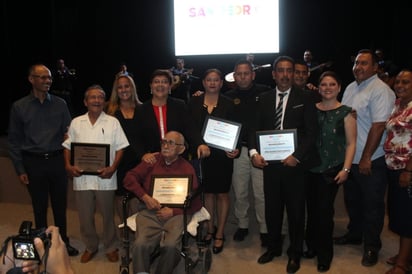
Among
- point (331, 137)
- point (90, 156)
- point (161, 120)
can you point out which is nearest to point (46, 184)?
point (90, 156)

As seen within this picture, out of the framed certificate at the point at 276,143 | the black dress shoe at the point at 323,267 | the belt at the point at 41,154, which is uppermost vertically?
the framed certificate at the point at 276,143

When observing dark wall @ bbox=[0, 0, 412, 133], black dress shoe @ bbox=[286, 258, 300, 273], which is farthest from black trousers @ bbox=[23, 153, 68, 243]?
dark wall @ bbox=[0, 0, 412, 133]

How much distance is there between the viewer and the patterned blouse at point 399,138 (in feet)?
10.4

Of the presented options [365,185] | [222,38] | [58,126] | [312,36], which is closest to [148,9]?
[222,38]

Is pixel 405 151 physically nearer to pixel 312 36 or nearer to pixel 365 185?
pixel 365 185

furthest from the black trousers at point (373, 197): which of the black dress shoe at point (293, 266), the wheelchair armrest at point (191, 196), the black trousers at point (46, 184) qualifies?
the black trousers at point (46, 184)

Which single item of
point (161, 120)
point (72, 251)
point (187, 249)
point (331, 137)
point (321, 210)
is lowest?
point (72, 251)

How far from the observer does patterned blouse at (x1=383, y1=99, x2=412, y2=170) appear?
318 centimetres

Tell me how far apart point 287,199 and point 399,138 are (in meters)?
0.98

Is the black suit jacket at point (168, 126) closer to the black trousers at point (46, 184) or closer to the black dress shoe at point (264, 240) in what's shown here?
the black trousers at point (46, 184)

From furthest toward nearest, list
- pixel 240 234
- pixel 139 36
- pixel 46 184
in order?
pixel 139 36 → pixel 240 234 → pixel 46 184

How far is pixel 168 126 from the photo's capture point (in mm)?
3711

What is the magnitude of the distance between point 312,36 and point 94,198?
6.73m

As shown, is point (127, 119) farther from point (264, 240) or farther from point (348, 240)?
point (348, 240)
